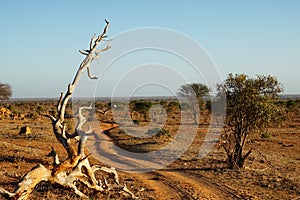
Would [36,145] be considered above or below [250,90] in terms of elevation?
below

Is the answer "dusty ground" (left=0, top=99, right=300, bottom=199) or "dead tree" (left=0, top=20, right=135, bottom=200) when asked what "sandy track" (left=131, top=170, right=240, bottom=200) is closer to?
"dusty ground" (left=0, top=99, right=300, bottom=199)

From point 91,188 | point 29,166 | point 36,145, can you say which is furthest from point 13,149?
point 91,188

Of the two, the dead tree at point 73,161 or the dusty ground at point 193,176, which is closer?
the dead tree at point 73,161

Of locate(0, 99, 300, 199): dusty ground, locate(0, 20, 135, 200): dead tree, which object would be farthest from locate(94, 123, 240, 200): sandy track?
locate(0, 20, 135, 200): dead tree

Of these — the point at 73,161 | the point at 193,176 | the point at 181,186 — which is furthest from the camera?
the point at 193,176

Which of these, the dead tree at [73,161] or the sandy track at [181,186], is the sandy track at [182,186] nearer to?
the sandy track at [181,186]

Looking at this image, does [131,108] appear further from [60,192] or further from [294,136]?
[60,192]

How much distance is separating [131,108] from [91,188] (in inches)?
1710

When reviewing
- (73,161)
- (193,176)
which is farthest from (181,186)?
(73,161)

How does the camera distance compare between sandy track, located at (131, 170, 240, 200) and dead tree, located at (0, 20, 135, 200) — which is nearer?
dead tree, located at (0, 20, 135, 200)

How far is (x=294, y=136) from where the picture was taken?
28922 millimetres

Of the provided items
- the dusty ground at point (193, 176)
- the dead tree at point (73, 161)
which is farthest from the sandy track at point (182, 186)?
the dead tree at point (73, 161)

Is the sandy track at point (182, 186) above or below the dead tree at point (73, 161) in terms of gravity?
below

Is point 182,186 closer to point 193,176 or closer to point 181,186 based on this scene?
point 181,186
